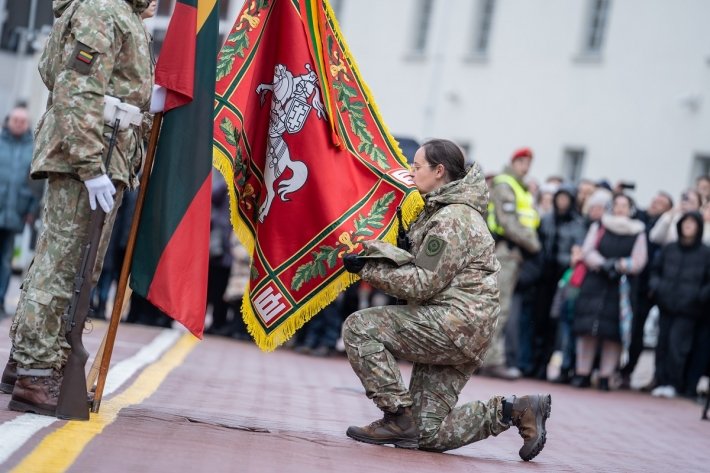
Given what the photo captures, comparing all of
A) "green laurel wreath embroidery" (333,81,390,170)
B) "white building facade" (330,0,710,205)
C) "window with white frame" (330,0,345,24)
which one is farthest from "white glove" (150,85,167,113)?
"window with white frame" (330,0,345,24)

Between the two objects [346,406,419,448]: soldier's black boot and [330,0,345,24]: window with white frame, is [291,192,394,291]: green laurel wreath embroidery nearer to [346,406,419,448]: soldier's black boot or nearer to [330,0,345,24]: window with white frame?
[346,406,419,448]: soldier's black boot

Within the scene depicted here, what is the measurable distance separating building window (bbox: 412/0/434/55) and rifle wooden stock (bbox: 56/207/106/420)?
28.3 metres

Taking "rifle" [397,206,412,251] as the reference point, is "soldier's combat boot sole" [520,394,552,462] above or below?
below

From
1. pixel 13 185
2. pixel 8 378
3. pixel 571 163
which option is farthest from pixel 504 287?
pixel 571 163

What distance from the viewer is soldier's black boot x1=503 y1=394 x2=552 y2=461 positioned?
26.0 feet

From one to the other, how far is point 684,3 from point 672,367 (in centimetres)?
1363

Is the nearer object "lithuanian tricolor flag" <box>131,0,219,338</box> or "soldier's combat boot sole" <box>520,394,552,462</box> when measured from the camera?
"lithuanian tricolor flag" <box>131,0,219,338</box>

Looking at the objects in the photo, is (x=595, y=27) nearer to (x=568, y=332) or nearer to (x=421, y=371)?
(x=568, y=332)

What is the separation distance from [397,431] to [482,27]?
26.3 m

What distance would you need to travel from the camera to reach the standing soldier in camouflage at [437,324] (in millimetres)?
7664

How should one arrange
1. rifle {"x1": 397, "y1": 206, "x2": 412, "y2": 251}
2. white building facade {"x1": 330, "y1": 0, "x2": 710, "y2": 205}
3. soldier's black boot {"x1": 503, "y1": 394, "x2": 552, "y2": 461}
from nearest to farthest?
1. soldier's black boot {"x1": 503, "y1": 394, "x2": 552, "y2": 461}
2. rifle {"x1": 397, "y1": 206, "x2": 412, "y2": 251}
3. white building facade {"x1": 330, "y1": 0, "x2": 710, "y2": 205}

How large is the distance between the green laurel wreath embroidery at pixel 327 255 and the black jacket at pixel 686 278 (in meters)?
7.47

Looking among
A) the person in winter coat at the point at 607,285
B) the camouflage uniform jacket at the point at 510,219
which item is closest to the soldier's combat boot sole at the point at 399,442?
the camouflage uniform jacket at the point at 510,219

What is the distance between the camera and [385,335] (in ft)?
25.5
